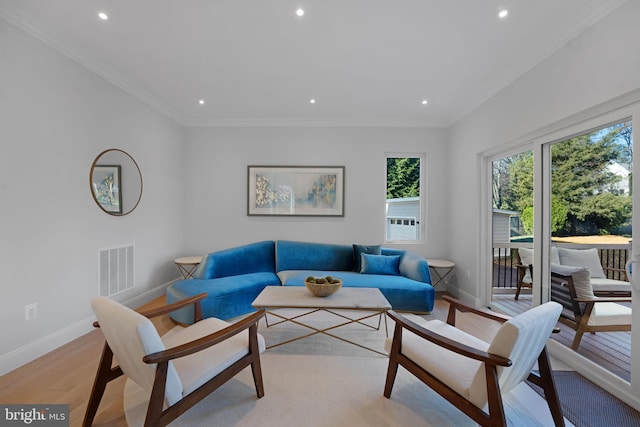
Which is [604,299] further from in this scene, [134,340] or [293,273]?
[134,340]

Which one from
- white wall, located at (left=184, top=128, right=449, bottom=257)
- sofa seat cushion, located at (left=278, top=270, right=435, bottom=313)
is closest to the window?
white wall, located at (left=184, top=128, right=449, bottom=257)

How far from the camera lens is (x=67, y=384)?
1.89 m

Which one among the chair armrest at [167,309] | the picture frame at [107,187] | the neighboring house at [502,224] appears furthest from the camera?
the neighboring house at [502,224]

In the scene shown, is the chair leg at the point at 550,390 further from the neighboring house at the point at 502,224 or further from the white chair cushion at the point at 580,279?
the neighboring house at the point at 502,224

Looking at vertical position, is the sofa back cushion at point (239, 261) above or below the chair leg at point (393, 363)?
above

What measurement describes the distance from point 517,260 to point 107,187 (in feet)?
15.2

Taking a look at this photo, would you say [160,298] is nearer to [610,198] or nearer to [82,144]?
[82,144]

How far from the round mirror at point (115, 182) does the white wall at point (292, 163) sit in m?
1.05

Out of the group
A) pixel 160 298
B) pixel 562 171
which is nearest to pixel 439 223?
pixel 562 171

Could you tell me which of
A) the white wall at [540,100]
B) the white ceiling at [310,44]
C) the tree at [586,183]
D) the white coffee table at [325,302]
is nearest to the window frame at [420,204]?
the white wall at [540,100]

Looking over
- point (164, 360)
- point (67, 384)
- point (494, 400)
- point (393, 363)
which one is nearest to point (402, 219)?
point (393, 363)

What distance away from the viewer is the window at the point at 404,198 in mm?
4355

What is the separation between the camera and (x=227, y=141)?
4.32 metres

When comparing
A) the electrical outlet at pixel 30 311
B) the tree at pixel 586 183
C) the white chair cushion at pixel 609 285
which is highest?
the tree at pixel 586 183
